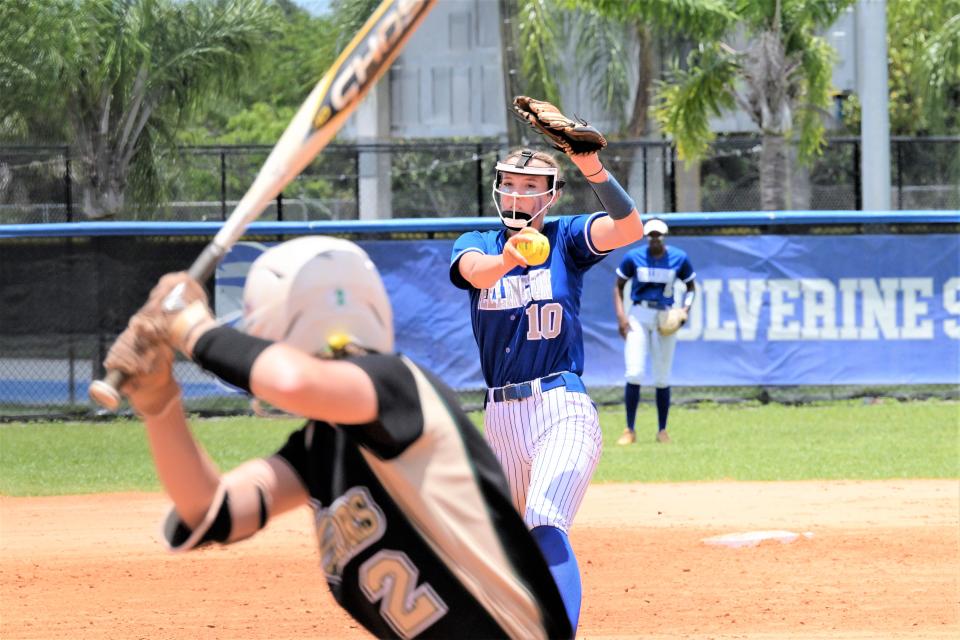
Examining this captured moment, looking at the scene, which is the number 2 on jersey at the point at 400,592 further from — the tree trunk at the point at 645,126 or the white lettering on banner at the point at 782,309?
the tree trunk at the point at 645,126

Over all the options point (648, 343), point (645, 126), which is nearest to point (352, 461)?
point (648, 343)

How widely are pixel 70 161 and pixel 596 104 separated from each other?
38.5 feet

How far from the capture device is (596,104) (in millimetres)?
27906

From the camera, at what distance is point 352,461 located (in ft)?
9.20

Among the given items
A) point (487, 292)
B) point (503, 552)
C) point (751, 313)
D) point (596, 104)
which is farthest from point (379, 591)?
point (596, 104)

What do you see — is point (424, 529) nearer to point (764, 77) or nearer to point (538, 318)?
point (538, 318)

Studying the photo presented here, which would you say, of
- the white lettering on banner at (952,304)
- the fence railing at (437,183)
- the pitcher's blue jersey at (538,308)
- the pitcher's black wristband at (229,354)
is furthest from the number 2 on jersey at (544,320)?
the fence railing at (437,183)

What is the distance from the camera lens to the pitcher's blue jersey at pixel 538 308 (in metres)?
5.23

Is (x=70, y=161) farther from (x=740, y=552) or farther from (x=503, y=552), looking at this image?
(x=503, y=552)

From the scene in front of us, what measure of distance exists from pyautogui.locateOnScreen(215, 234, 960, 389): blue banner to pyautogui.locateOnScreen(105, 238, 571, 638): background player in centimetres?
1194

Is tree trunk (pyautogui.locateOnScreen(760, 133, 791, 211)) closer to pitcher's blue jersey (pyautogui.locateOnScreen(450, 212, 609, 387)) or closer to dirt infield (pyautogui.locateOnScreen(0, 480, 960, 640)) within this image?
dirt infield (pyautogui.locateOnScreen(0, 480, 960, 640))

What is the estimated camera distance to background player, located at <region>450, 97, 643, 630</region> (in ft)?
16.2

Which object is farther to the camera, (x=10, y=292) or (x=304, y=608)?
(x=10, y=292)

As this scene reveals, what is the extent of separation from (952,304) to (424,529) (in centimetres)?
1354
